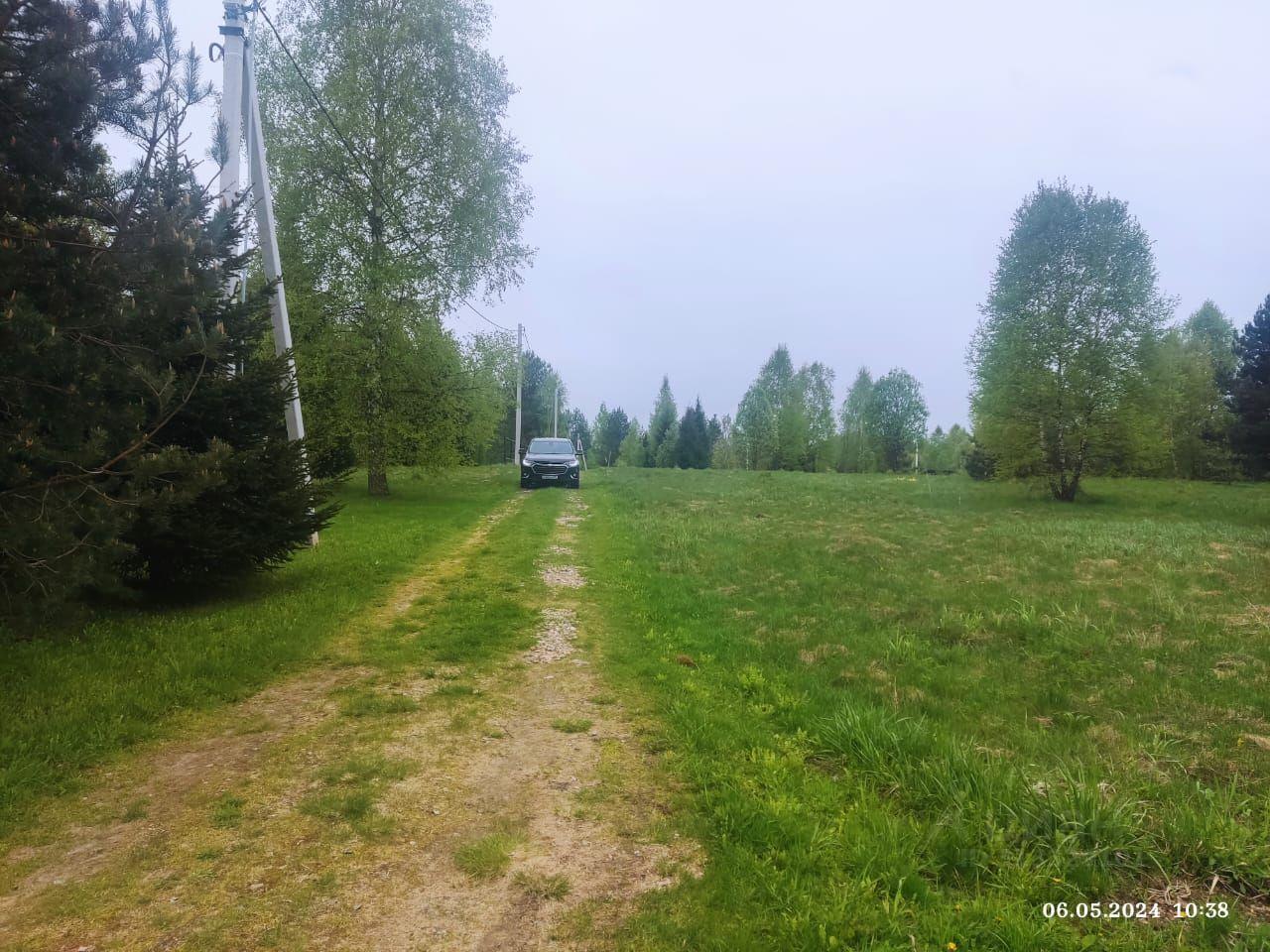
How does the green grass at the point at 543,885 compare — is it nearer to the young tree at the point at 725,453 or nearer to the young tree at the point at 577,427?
the young tree at the point at 725,453

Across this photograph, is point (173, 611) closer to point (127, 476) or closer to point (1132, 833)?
point (127, 476)

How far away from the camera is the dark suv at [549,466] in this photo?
28.1 m

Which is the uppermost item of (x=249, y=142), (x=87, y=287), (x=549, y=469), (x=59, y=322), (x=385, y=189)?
(x=385, y=189)

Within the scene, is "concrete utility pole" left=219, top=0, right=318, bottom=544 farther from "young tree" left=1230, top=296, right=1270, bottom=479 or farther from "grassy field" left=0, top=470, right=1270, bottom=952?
"young tree" left=1230, top=296, right=1270, bottom=479

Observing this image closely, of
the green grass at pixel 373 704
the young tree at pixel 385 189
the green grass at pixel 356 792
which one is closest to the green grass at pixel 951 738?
the green grass at pixel 356 792

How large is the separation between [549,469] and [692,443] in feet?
171

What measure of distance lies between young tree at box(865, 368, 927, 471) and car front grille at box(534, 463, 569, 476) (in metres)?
56.2

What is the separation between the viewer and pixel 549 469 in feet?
92.4

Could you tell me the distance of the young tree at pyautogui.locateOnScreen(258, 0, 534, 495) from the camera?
20.0 metres

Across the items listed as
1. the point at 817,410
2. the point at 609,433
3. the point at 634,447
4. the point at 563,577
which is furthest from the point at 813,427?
the point at 563,577

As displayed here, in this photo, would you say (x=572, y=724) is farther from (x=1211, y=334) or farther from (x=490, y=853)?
(x=1211, y=334)

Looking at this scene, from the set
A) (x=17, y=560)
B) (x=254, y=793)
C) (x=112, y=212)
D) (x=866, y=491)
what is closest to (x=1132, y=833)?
(x=254, y=793)

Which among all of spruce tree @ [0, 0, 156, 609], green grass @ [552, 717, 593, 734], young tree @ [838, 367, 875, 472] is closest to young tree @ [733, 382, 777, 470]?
young tree @ [838, 367, 875, 472]

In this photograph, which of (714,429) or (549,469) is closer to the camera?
(549,469)
